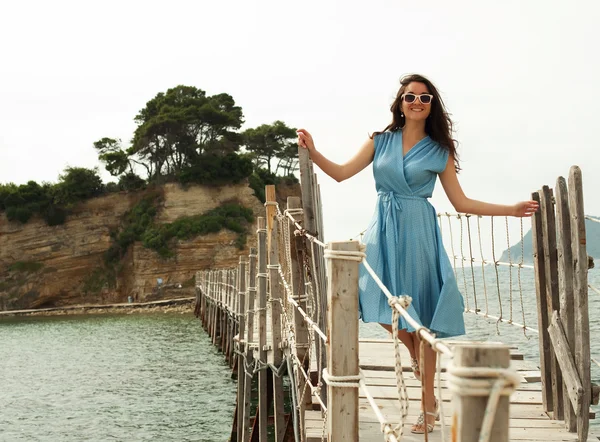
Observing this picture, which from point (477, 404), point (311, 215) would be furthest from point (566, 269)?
point (477, 404)

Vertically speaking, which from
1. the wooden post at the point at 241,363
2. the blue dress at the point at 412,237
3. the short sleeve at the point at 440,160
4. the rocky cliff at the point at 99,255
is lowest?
the wooden post at the point at 241,363

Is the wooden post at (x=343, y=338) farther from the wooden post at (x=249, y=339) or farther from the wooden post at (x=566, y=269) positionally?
the wooden post at (x=249, y=339)

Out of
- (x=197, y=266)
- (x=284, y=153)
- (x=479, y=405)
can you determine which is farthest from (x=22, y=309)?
(x=479, y=405)

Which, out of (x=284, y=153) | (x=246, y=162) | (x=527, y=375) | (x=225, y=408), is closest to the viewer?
(x=527, y=375)

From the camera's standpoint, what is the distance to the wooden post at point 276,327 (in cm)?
695

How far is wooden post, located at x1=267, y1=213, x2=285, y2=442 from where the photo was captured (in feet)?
22.8

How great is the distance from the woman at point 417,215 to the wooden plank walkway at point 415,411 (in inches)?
9.5

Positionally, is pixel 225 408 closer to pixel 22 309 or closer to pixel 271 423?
pixel 271 423

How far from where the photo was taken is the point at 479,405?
125cm

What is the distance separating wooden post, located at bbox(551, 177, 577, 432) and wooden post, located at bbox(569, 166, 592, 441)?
0.05 meters

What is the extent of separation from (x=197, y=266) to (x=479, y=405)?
46419mm

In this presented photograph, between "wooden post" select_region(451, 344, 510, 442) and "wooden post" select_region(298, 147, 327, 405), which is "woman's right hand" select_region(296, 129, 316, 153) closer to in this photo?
"wooden post" select_region(298, 147, 327, 405)

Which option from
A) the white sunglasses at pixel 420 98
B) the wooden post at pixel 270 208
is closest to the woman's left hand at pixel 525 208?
the white sunglasses at pixel 420 98

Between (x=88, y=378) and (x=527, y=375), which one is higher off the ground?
(x=527, y=375)
